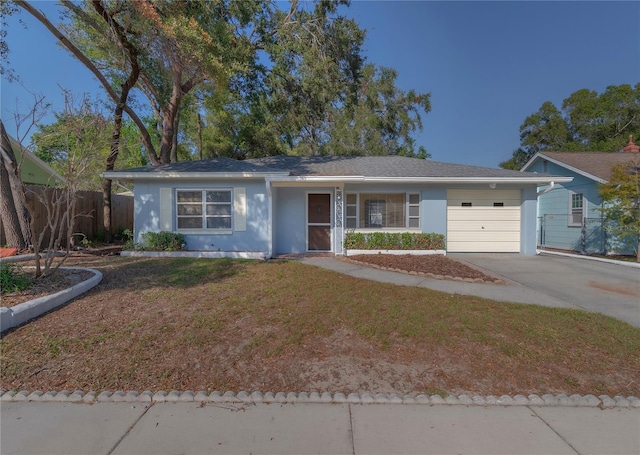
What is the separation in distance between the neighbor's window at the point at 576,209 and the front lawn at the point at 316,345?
420 inches

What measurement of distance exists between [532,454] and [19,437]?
3.83 metres

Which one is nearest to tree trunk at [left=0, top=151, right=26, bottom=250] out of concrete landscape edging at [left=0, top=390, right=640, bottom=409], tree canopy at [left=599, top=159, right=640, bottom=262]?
concrete landscape edging at [left=0, top=390, right=640, bottom=409]

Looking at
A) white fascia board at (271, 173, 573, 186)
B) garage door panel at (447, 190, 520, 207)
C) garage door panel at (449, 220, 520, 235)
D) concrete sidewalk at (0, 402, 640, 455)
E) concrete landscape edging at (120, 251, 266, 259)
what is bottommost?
concrete sidewalk at (0, 402, 640, 455)

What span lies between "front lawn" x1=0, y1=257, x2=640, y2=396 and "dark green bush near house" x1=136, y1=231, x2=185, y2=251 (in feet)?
14.9

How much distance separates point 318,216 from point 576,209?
35.6 feet

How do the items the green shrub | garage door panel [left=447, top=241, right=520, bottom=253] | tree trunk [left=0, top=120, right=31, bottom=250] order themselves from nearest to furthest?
1. the green shrub
2. tree trunk [left=0, top=120, right=31, bottom=250]
3. garage door panel [left=447, top=241, right=520, bottom=253]

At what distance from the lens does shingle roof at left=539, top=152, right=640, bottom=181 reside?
41.4 feet

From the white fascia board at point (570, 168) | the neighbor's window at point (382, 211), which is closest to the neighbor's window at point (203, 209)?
the neighbor's window at point (382, 211)

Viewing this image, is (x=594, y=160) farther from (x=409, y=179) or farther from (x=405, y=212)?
(x=409, y=179)

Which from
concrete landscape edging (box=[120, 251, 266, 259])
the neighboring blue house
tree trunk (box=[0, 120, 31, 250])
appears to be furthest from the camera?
the neighboring blue house

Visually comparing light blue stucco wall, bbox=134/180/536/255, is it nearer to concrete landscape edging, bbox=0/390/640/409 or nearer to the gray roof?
the gray roof

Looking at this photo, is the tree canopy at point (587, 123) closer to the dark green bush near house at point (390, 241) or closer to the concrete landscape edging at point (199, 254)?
the dark green bush near house at point (390, 241)

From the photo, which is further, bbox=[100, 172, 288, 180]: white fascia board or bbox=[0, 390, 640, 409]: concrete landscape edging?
bbox=[100, 172, 288, 180]: white fascia board

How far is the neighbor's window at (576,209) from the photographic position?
1325cm
